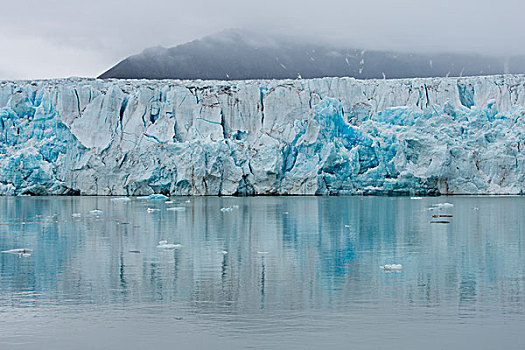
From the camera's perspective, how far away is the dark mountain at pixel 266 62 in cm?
4028

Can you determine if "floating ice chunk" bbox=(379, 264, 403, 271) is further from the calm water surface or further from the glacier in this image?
the glacier

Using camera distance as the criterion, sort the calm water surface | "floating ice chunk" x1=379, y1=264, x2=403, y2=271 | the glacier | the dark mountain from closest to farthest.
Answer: the calm water surface < "floating ice chunk" x1=379, y1=264, x2=403, y2=271 < the glacier < the dark mountain

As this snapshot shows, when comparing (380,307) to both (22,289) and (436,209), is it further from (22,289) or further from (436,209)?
(436,209)

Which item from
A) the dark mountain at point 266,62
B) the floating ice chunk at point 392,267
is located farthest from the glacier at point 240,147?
the floating ice chunk at point 392,267

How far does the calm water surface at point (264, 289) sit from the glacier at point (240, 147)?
1195 centimetres

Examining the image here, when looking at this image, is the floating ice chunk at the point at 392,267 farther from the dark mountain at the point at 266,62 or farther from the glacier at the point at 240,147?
the dark mountain at the point at 266,62

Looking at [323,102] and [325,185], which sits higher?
[323,102]

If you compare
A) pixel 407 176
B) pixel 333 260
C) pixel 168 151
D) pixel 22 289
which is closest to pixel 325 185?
pixel 407 176

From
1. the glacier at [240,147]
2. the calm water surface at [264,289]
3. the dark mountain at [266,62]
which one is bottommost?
the calm water surface at [264,289]

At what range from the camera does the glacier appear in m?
24.0

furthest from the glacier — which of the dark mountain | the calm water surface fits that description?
the dark mountain

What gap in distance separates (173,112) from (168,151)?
2910 millimetres

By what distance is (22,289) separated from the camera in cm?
643

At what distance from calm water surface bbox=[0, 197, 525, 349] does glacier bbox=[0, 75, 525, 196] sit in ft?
39.2
